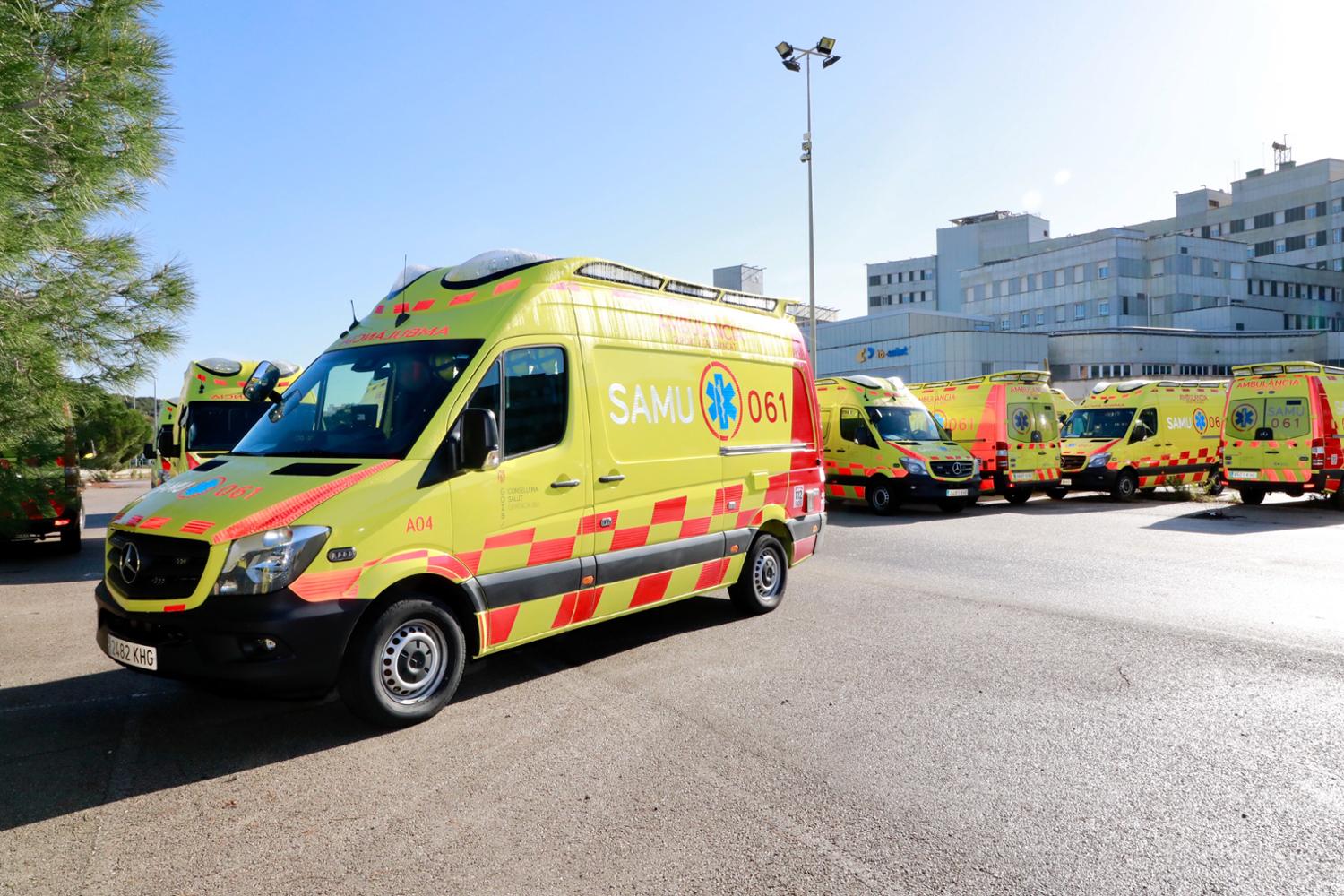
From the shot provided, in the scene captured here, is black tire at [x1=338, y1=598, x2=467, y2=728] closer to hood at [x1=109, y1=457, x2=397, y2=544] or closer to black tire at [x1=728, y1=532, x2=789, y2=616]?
hood at [x1=109, y1=457, x2=397, y2=544]

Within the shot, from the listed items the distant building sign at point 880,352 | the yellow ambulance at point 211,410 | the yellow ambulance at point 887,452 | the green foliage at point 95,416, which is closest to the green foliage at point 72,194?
the green foliage at point 95,416

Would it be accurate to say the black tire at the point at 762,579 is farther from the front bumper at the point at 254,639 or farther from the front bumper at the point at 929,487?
the front bumper at the point at 929,487

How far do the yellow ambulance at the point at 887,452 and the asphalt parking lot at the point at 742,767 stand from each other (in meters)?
8.46

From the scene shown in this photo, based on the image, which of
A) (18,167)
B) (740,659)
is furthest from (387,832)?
(18,167)

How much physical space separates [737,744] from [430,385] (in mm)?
2726

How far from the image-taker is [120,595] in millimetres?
4695

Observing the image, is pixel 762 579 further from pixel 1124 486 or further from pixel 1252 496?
pixel 1252 496

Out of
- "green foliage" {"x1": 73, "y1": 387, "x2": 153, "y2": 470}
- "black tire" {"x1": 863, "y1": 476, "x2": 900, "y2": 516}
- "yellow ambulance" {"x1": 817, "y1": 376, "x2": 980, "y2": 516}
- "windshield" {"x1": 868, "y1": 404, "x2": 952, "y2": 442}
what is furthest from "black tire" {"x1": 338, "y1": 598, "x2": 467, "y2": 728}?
"windshield" {"x1": 868, "y1": 404, "x2": 952, "y2": 442}

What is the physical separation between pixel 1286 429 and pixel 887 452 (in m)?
7.67

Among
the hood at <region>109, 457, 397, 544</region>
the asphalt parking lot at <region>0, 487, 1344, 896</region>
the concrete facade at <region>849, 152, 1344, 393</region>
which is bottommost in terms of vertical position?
the asphalt parking lot at <region>0, 487, 1344, 896</region>

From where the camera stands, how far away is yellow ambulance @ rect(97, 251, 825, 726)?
4.43m

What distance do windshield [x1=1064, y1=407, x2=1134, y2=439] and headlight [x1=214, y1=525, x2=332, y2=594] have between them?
64.0ft

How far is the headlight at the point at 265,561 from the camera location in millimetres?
4352

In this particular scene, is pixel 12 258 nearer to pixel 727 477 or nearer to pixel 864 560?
pixel 727 477
